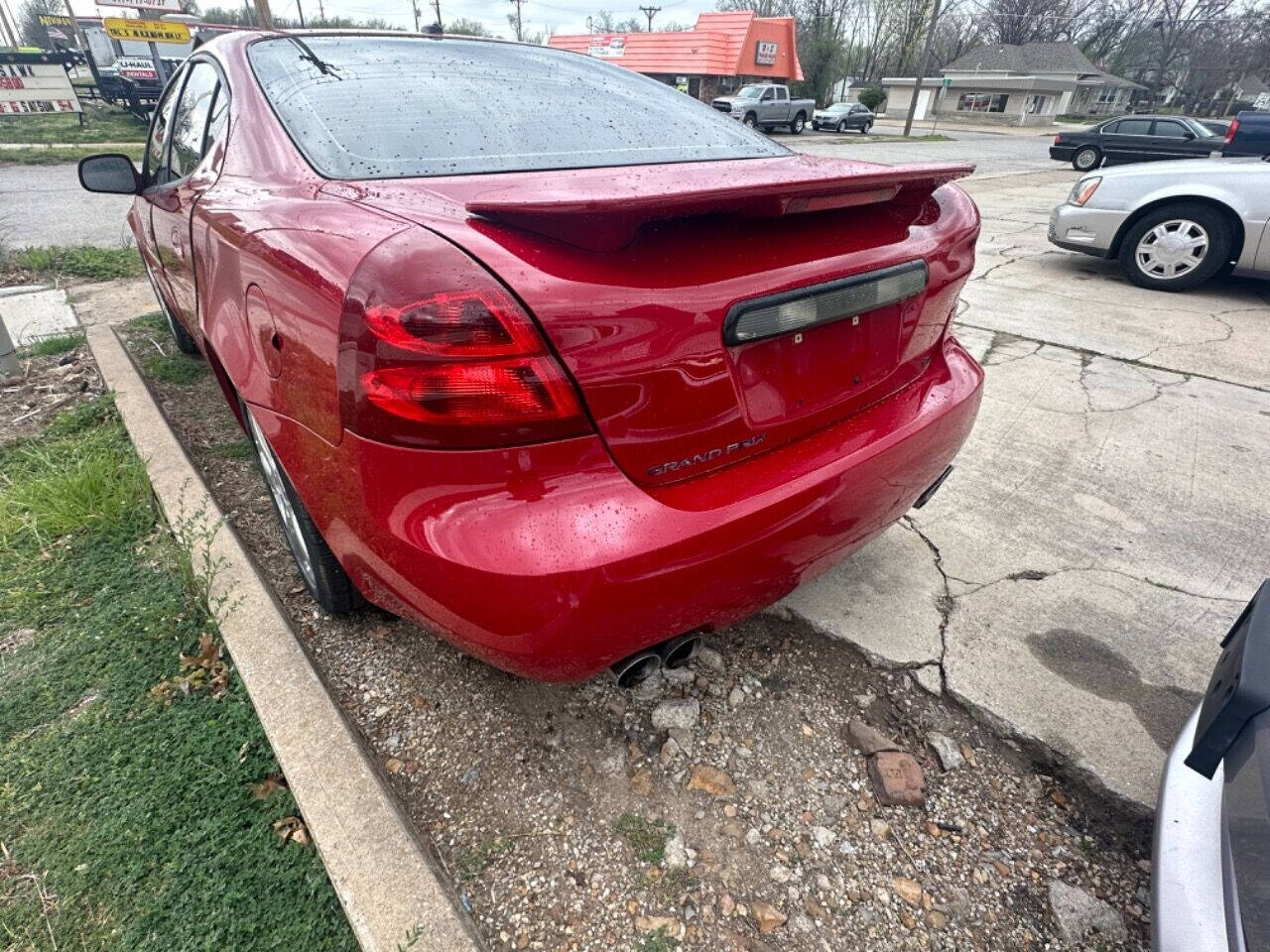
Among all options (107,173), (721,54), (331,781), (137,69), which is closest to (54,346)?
(107,173)

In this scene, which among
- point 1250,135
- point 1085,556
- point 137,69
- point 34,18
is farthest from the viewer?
point 34,18

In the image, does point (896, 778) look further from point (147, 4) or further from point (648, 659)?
point (147, 4)

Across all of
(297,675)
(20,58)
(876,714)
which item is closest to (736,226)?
(876,714)

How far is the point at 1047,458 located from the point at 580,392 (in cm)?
278

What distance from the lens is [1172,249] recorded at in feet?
18.6

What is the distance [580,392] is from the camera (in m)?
1.15

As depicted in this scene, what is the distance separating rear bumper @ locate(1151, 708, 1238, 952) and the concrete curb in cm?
114

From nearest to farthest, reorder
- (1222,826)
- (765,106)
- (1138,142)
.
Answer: (1222,826), (1138,142), (765,106)

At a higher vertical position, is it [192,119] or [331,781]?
[192,119]

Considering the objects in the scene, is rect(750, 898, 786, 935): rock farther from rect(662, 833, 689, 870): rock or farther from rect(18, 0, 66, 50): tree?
rect(18, 0, 66, 50): tree

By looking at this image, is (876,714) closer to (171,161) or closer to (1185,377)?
(171,161)

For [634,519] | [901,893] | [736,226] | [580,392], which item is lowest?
[901,893]

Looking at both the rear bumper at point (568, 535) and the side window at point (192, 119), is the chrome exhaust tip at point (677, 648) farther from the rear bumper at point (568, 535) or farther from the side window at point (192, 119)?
the side window at point (192, 119)

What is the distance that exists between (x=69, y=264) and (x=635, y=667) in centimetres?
686
